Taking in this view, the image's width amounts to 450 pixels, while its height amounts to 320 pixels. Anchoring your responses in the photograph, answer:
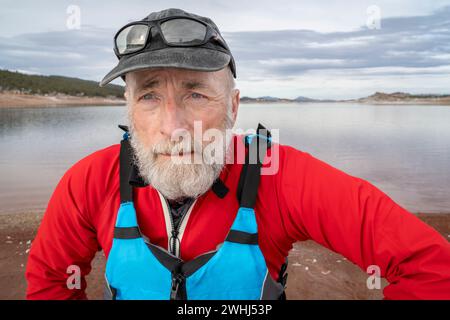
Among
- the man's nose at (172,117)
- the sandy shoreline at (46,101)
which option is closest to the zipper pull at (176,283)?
the man's nose at (172,117)

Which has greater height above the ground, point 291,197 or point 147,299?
point 291,197

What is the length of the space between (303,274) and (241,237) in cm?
378

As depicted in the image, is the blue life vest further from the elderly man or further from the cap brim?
the cap brim

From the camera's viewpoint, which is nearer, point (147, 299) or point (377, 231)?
point (377, 231)

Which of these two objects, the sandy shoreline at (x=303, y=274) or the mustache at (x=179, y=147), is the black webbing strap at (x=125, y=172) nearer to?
the mustache at (x=179, y=147)

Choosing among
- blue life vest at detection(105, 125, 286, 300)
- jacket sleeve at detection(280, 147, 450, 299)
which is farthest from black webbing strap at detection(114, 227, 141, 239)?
jacket sleeve at detection(280, 147, 450, 299)

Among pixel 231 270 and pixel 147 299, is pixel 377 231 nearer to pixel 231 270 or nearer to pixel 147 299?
pixel 231 270

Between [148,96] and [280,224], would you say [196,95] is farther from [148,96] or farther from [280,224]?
[280,224]

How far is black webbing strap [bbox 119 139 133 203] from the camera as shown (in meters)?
2.21

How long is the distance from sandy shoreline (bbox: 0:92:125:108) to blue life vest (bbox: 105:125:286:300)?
8094 cm

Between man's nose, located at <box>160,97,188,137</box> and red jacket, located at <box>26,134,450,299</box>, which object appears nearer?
red jacket, located at <box>26,134,450,299</box>
